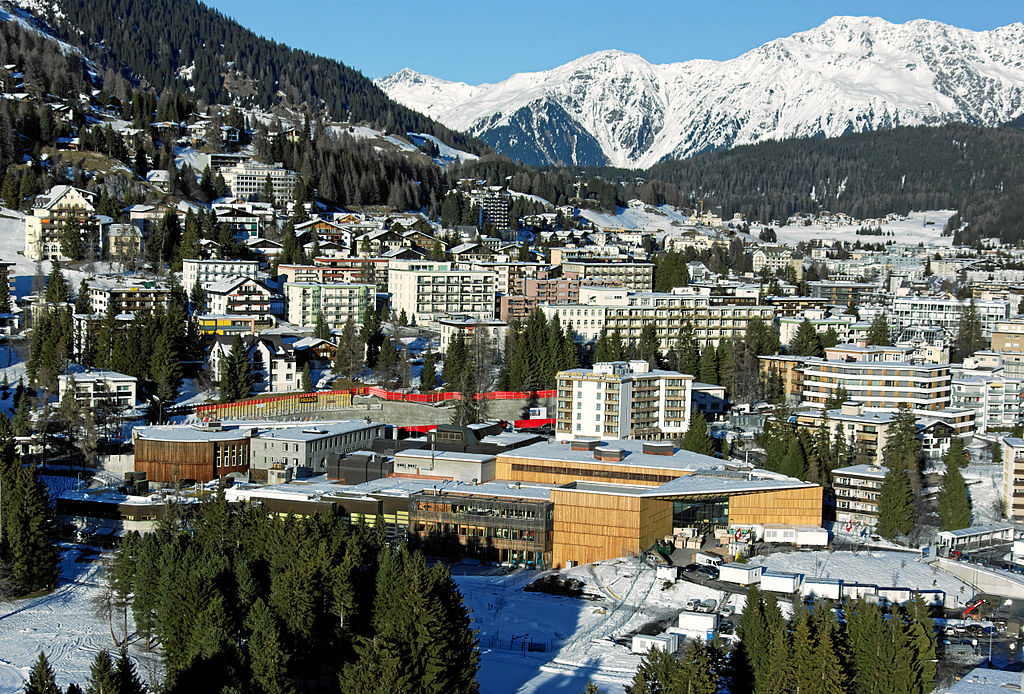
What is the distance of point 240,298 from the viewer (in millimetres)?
63438

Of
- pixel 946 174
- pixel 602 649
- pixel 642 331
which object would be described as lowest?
pixel 602 649

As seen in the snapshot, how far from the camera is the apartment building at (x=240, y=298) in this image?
63.3 meters

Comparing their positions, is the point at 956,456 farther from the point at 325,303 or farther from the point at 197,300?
the point at 197,300

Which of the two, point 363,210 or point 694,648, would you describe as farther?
point 363,210

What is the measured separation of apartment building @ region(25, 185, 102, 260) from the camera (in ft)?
231

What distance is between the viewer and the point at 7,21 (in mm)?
117188

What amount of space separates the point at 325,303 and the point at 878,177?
138360mm

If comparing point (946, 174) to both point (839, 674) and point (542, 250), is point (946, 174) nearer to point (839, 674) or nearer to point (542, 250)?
point (542, 250)

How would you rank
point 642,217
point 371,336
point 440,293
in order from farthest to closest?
point 642,217
point 440,293
point 371,336

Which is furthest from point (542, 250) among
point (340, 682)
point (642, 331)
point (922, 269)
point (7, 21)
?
point (340, 682)

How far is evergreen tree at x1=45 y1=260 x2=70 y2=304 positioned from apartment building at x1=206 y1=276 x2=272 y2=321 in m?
6.77

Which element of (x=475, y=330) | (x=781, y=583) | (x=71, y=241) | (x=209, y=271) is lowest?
(x=781, y=583)

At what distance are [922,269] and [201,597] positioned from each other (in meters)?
99.7

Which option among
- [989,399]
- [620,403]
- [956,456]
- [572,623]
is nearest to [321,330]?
[620,403]
